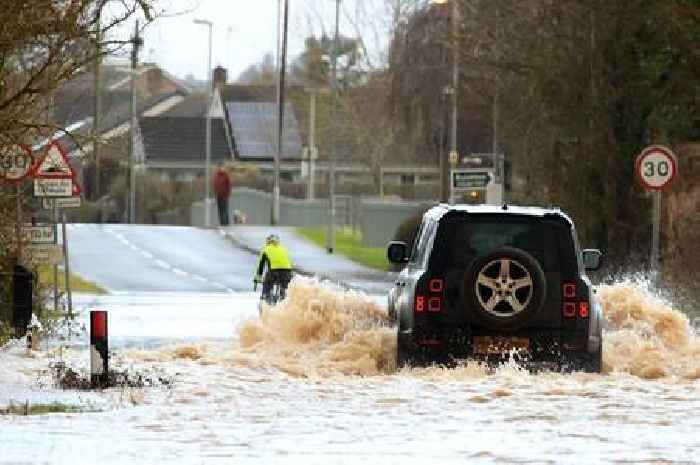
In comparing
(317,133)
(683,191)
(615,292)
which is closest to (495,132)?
(683,191)

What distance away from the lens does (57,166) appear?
3216cm

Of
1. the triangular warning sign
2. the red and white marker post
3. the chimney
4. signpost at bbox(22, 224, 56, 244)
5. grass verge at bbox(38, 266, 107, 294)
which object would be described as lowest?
grass verge at bbox(38, 266, 107, 294)

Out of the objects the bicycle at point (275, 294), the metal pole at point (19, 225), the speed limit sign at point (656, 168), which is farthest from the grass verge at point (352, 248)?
the metal pole at point (19, 225)

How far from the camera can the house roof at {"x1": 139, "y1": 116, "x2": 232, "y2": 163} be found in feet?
384

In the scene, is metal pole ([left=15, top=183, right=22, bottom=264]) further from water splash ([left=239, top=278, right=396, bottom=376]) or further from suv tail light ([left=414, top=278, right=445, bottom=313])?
suv tail light ([left=414, top=278, right=445, bottom=313])

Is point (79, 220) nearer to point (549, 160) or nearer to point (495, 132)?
point (495, 132)

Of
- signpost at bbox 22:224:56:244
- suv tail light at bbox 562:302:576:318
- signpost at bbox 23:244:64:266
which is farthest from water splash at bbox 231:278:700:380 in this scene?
signpost at bbox 22:224:56:244

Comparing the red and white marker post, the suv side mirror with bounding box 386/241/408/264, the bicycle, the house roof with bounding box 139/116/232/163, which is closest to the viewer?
the red and white marker post

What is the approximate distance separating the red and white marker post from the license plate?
11.1ft

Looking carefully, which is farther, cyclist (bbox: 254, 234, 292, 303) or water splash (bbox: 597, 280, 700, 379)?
cyclist (bbox: 254, 234, 292, 303)

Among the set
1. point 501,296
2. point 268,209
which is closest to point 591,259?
point 501,296

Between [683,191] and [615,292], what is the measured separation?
48.2 ft

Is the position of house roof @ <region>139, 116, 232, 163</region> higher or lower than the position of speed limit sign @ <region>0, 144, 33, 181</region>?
higher

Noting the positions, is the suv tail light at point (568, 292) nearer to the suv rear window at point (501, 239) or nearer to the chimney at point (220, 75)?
the suv rear window at point (501, 239)
